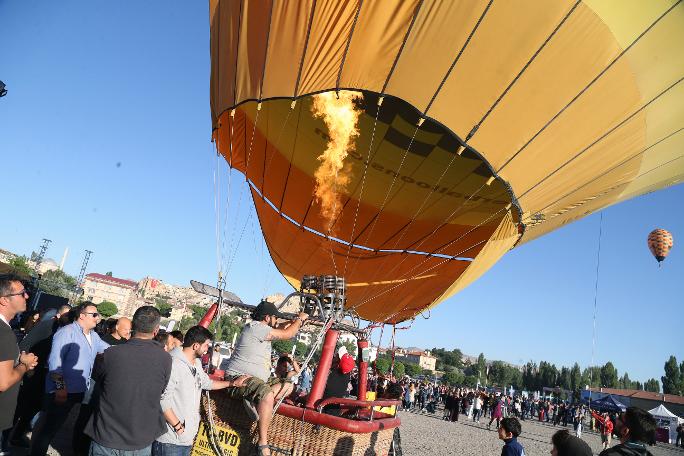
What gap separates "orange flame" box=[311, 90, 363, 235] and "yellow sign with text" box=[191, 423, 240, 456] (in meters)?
4.14

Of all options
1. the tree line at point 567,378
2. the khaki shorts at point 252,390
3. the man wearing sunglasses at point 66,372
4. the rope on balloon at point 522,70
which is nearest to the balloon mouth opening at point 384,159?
the rope on balloon at point 522,70

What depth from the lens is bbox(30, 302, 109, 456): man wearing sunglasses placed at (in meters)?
3.76

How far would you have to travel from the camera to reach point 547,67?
4.61 m

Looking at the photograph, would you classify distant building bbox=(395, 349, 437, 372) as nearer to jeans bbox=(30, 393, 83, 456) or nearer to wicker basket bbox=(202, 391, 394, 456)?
jeans bbox=(30, 393, 83, 456)

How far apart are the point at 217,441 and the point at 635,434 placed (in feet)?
9.11

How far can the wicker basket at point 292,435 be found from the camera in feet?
10.2

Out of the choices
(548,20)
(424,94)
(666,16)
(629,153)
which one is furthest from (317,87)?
(629,153)

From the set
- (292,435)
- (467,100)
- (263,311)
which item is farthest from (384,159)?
(292,435)

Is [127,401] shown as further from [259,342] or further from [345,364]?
[345,364]

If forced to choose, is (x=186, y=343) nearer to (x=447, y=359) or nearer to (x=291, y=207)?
(x=291, y=207)

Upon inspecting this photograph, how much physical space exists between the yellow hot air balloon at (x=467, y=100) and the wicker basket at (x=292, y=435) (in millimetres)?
3053

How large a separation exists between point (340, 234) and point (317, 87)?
483cm

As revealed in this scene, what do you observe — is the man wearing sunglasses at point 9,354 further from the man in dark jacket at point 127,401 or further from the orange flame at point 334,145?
the orange flame at point 334,145

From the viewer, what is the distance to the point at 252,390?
3.24 meters
